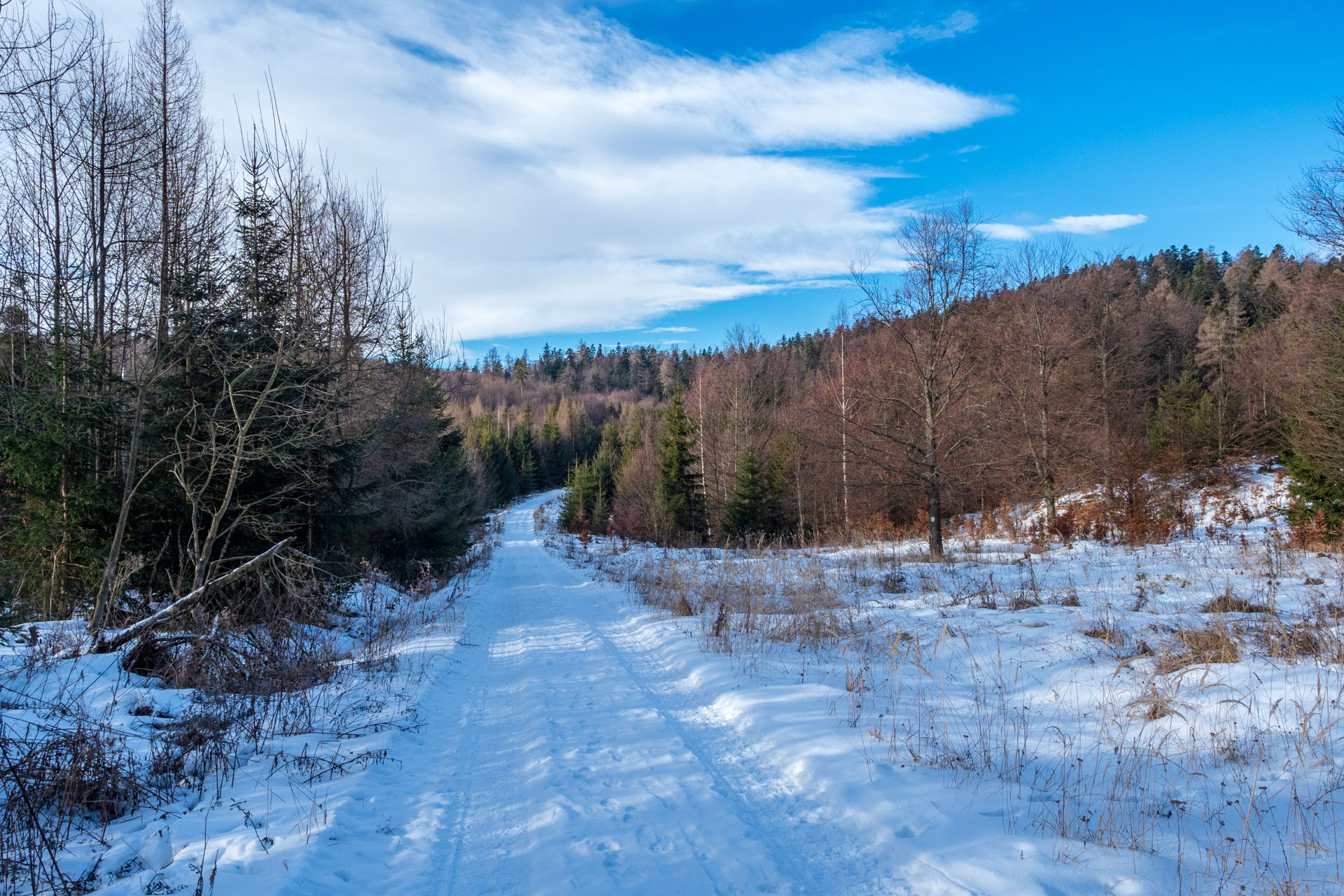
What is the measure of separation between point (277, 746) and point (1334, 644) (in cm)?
895

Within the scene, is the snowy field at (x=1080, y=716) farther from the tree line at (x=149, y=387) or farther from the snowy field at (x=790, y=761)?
the tree line at (x=149, y=387)

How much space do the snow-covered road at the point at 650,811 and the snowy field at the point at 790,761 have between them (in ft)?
0.07

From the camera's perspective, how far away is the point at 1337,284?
1462 centimetres

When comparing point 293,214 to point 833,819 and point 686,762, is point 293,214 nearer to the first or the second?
point 686,762

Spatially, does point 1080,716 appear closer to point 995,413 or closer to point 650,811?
point 650,811

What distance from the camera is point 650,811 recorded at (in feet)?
12.4

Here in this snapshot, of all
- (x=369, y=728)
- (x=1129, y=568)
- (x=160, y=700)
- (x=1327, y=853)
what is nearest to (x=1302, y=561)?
(x=1129, y=568)

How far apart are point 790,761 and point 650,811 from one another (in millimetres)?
1217

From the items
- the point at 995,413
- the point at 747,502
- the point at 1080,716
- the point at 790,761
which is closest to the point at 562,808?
the point at 790,761

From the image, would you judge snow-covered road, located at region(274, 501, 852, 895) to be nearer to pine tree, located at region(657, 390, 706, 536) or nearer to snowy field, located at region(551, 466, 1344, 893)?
snowy field, located at region(551, 466, 1344, 893)

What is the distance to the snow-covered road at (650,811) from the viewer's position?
306 cm

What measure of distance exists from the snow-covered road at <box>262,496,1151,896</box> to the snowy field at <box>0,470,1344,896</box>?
0.02 m

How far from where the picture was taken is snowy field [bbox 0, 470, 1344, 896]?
10.1 ft

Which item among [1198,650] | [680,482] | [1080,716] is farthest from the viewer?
[680,482]
